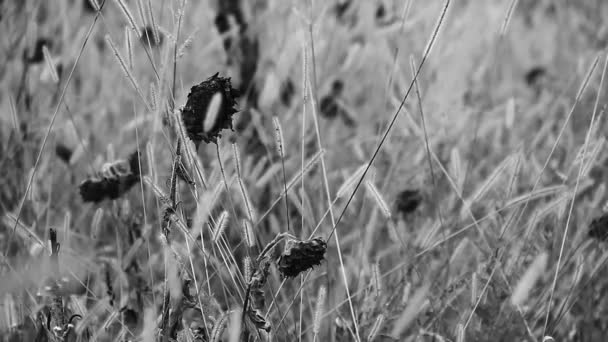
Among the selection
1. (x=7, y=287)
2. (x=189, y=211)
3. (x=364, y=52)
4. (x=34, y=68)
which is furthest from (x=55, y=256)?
(x=364, y=52)

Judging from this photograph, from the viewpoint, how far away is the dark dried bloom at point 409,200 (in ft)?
4.55

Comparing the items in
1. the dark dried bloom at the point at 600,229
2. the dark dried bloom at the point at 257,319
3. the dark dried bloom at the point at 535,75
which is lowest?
the dark dried bloom at the point at 600,229

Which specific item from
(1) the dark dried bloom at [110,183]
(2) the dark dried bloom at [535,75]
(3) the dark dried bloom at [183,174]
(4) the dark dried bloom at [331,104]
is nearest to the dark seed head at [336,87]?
(4) the dark dried bloom at [331,104]

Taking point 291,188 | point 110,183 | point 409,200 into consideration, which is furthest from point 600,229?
point 110,183

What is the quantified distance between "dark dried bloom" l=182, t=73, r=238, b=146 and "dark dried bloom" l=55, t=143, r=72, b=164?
2.28 feet

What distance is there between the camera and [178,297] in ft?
2.73

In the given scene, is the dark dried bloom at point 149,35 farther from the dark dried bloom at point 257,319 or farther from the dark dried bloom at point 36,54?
the dark dried bloom at point 257,319

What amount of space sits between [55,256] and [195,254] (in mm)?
469

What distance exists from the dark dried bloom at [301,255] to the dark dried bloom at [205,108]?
16 cm

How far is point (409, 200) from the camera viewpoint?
4.55 ft

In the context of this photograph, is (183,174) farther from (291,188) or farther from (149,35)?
(149,35)

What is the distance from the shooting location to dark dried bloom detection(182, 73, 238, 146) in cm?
87

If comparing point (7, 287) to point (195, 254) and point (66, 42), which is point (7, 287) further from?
point (66, 42)

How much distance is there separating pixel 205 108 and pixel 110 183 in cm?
33
